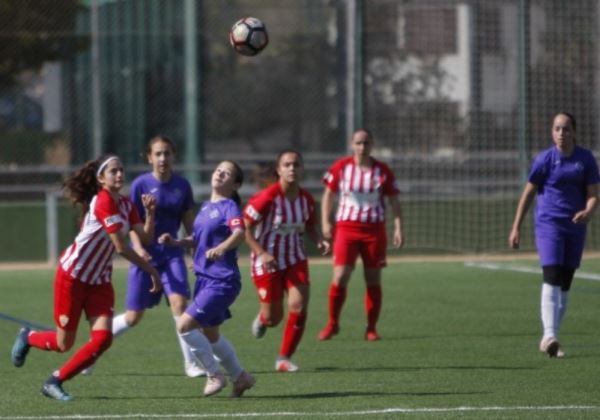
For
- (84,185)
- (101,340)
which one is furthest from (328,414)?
(84,185)

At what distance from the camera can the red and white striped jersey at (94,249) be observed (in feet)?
31.6

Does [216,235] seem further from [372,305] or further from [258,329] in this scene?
[372,305]

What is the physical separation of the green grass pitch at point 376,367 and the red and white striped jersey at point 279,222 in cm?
85

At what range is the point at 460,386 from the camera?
1007 centimetres

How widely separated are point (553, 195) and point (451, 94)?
12137 millimetres

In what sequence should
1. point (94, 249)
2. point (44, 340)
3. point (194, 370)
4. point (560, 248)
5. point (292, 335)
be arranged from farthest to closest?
point (560, 248), point (292, 335), point (194, 370), point (44, 340), point (94, 249)

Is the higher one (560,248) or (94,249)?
(94,249)

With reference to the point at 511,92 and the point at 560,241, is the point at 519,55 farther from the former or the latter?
the point at 560,241

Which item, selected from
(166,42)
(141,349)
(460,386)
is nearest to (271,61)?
(166,42)

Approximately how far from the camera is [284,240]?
463 inches

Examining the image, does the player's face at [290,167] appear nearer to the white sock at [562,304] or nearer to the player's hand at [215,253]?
the player's hand at [215,253]

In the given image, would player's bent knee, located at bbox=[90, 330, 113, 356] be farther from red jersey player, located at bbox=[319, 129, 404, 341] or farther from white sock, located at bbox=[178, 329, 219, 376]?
red jersey player, located at bbox=[319, 129, 404, 341]

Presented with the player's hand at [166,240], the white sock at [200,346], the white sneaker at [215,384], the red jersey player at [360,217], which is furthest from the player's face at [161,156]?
the red jersey player at [360,217]

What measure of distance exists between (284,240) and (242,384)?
2.27 meters
